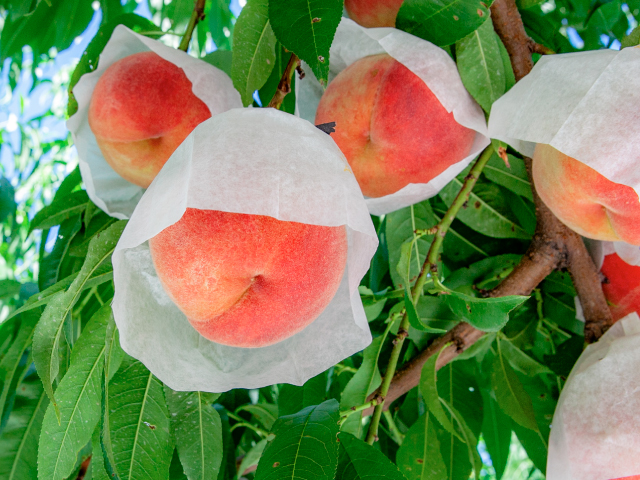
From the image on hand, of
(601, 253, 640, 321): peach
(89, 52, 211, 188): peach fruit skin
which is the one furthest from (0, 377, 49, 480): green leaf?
(601, 253, 640, 321): peach

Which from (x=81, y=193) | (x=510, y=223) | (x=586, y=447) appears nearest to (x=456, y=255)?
(x=510, y=223)

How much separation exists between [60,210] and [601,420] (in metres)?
0.87

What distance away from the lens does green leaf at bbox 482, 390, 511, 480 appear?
101 cm

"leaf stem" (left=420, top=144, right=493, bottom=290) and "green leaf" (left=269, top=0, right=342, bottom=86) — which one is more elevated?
"green leaf" (left=269, top=0, right=342, bottom=86)

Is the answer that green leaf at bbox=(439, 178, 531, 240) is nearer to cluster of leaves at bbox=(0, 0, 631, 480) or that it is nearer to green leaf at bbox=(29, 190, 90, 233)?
cluster of leaves at bbox=(0, 0, 631, 480)

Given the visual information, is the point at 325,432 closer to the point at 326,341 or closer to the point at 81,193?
the point at 326,341

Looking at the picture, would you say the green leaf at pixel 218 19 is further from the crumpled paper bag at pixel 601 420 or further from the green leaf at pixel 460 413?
the crumpled paper bag at pixel 601 420

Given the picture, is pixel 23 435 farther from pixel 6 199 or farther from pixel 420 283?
pixel 420 283

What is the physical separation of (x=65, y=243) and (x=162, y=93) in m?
0.36

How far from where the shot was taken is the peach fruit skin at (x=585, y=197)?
561 millimetres

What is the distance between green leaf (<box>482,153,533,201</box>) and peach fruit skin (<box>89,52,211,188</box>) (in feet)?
1.42

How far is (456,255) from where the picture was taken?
0.92 m

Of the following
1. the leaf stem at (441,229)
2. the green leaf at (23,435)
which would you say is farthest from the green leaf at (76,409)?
the leaf stem at (441,229)

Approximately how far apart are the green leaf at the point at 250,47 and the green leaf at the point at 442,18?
16cm
